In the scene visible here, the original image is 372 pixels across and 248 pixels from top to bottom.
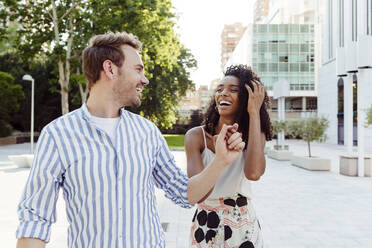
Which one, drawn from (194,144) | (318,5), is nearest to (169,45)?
(194,144)

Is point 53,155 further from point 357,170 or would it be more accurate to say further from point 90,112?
point 357,170

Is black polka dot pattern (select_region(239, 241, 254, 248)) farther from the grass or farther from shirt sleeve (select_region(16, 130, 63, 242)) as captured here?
the grass

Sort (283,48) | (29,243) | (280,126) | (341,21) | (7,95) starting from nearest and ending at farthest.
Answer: (29,243), (280,126), (7,95), (341,21), (283,48)

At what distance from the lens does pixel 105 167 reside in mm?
1433

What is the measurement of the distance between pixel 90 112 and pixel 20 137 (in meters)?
40.0

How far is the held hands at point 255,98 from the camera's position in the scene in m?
1.98

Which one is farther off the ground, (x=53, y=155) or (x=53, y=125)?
(x=53, y=125)

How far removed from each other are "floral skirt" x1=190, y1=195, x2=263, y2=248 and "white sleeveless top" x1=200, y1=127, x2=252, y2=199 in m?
0.04

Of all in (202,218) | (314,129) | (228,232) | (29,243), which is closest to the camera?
(29,243)

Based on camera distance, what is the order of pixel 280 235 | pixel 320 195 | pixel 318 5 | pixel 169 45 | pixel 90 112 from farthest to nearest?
pixel 318 5
pixel 169 45
pixel 320 195
pixel 280 235
pixel 90 112

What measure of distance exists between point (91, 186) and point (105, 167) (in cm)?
9

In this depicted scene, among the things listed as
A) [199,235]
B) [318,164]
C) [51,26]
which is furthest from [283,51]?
[199,235]

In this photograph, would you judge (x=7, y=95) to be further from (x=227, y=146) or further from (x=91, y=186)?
(x=227, y=146)

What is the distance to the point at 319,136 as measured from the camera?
51.0 feet
